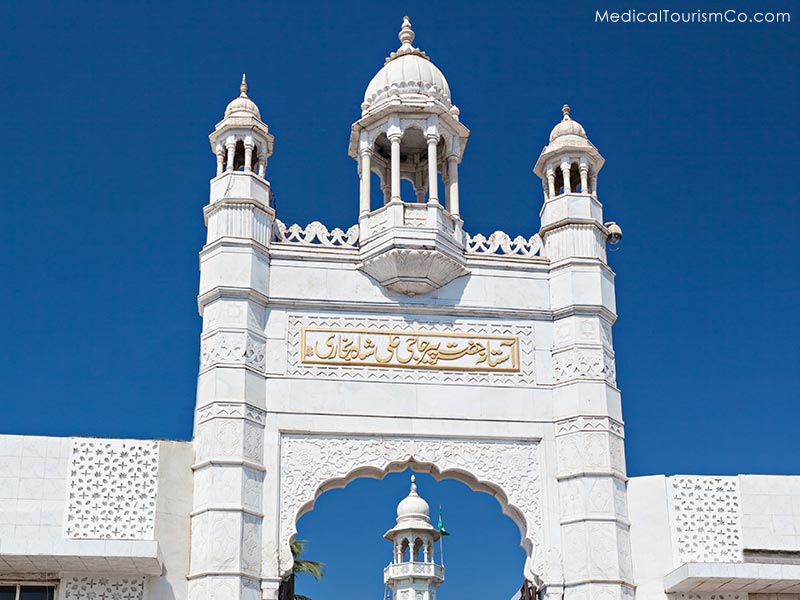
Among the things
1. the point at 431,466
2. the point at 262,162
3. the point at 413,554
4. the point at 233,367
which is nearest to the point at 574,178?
the point at 262,162

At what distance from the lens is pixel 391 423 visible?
15.7 metres

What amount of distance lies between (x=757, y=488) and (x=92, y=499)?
866 centimetres

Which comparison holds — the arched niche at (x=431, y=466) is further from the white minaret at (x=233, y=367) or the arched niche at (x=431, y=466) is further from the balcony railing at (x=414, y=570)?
the balcony railing at (x=414, y=570)

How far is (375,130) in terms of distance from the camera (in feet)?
57.4

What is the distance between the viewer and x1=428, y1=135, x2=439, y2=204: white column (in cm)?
1683

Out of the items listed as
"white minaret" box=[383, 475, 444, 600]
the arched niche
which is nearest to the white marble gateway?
the arched niche

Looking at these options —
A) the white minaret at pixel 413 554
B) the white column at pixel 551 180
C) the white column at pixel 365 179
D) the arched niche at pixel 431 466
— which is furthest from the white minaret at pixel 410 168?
the white minaret at pixel 413 554

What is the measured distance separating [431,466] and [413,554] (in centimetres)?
2451

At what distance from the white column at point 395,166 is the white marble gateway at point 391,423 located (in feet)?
0.16

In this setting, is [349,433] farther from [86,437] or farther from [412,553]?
[412,553]

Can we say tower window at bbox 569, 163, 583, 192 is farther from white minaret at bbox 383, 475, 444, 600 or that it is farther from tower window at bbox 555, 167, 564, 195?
white minaret at bbox 383, 475, 444, 600

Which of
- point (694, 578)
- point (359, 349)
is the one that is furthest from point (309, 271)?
point (694, 578)

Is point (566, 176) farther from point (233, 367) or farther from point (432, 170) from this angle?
point (233, 367)

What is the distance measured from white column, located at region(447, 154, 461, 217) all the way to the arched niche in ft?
11.7
